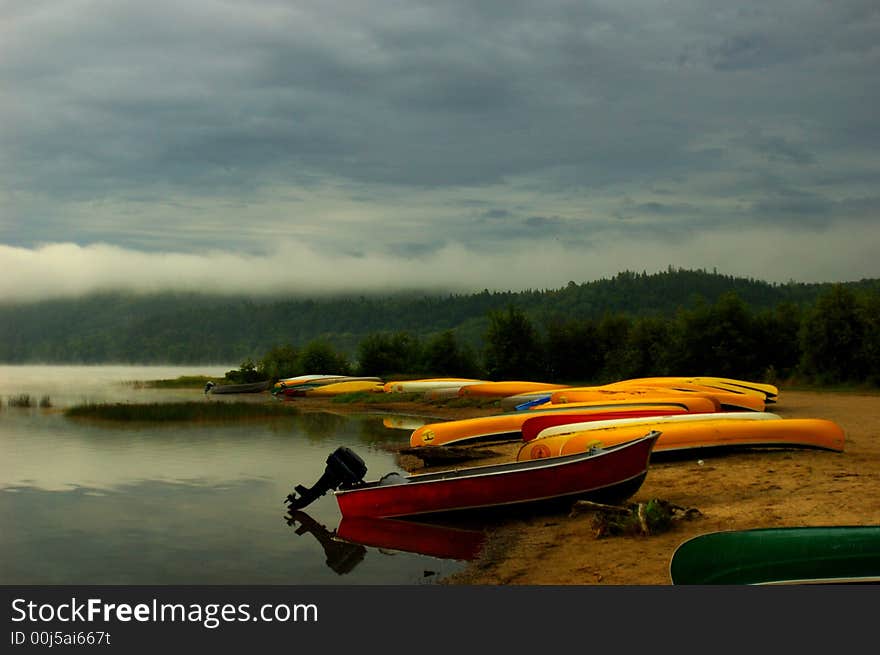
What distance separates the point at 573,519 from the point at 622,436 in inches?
169

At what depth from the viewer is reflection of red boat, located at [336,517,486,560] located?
1199cm

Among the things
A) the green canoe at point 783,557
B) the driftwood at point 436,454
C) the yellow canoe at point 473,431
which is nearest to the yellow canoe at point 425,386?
the yellow canoe at point 473,431

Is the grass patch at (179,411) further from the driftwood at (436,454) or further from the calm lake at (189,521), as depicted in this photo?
the driftwood at (436,454)

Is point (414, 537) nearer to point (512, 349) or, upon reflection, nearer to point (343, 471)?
point (343, 471)

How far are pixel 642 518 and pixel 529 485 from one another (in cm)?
217

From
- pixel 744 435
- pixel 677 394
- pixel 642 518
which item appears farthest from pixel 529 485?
pixel 677 394

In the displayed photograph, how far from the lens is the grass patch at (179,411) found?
3666 centimetres

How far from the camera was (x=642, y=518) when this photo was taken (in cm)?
1130

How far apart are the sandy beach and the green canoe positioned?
3.64ft

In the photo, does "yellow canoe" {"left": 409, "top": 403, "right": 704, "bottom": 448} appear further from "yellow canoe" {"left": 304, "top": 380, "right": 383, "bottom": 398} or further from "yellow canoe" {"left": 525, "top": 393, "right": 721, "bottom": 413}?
"yellow canoe" {"left": 304, "top": 380, "right": 383, "bottom": 398}

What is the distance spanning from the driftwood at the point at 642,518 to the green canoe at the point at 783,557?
10.5 ft

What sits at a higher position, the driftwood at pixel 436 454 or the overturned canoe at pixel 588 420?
the overturned canoe at pixel 588 420

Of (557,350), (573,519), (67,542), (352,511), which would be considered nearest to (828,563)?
(573,519)
